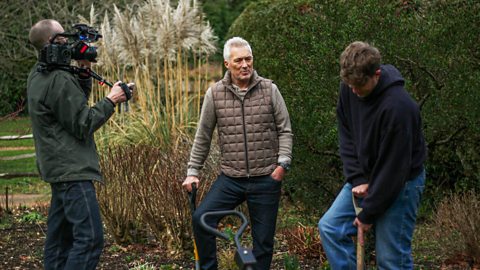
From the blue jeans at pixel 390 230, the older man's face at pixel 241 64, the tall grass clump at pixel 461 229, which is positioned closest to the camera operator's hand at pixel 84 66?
the older man's face at pixel 241 64

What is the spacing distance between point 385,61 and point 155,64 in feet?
19.8

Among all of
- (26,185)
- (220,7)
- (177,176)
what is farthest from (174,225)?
(220,7)

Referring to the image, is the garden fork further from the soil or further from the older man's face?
the soil

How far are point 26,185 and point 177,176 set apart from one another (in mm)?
7654

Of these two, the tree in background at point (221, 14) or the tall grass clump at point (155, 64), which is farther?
the tree in background at point (221, 14)

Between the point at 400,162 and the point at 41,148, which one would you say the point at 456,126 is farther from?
the point at 41,148

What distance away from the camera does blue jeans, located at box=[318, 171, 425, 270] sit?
5.13 metres

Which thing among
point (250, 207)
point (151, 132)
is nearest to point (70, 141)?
point (250, 207)

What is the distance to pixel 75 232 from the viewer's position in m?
5.78

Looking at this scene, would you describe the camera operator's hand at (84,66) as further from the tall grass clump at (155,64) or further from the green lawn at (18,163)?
the green lawn at (18,163)

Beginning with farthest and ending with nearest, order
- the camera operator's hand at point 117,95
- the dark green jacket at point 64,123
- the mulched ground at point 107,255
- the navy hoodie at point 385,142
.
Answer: the mulched ground at point 107,255 → the camera operator's hand at point 117,95 → the dark green jacket at point 64,123 → the navy hoodie at point 385,142

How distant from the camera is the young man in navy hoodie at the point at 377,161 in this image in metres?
4.96

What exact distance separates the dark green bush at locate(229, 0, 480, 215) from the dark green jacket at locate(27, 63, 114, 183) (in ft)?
6.50

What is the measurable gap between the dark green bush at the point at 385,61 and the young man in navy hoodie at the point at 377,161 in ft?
5.85
